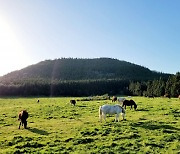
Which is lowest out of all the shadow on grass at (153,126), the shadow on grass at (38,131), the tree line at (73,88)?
the shadow on grass at (38,131)

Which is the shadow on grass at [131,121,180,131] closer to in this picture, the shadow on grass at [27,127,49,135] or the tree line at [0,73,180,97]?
the shadow on grass at [27,127,49,135]

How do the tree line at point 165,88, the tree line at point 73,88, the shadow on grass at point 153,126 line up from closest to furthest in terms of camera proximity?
the shadow on grass at point 153,126 → the tree line at point 165,88 → the tree line at point 73,88

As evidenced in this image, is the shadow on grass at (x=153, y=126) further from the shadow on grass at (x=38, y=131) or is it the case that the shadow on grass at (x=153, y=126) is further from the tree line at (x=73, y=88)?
the tree line at (x=73, y=88)

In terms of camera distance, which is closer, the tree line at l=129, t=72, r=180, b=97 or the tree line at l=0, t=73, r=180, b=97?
the tree line at l=129, t=72, r=180, b=97

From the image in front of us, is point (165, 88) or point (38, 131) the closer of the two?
point (38, 131)

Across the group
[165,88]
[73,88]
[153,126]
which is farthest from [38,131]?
[73,88]

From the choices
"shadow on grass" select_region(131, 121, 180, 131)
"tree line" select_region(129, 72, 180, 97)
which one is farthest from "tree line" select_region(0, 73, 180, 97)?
"shadow on grass" select_region(131, 121, 180, 131)

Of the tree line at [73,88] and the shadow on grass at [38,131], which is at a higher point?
the tree line at [73,88]

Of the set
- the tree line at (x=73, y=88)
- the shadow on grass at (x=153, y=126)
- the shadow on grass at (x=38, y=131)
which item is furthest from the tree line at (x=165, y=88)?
the shadow on grass at (x=38, y=131)

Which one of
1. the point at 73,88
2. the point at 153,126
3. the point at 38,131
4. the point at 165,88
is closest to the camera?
the point at 153,126

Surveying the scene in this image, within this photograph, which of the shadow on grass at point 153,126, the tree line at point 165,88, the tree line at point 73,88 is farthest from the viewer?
the tree line at point 73,88

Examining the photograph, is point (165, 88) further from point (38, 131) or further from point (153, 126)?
point (38, 131)

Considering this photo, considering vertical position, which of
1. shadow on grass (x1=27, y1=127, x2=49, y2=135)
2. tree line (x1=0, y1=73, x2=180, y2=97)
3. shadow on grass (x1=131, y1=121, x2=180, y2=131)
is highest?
tree line (x1=0, y1=73, x2=180, y2=97)

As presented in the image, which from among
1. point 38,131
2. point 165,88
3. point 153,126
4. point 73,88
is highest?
point 73,88
